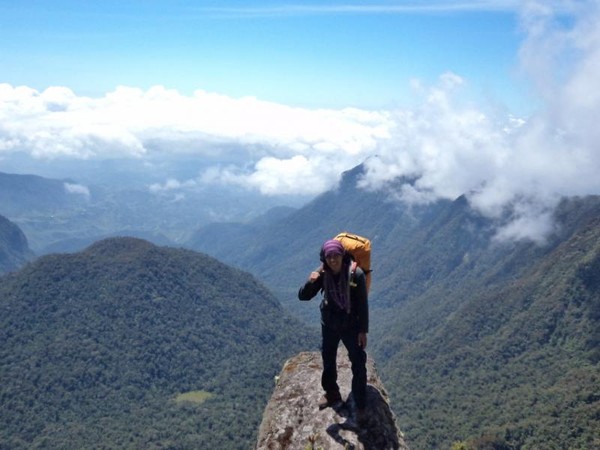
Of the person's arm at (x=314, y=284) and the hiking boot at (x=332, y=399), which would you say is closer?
the person's arm at (x=314, y=284)

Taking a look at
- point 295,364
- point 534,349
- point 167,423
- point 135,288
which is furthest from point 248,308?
point 295,364

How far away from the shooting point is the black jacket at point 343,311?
12734 mm

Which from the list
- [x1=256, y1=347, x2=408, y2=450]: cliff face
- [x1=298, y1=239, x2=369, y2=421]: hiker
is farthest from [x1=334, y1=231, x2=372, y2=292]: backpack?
[x1=256, y1=347, x2=408, y2=450]: cliff face

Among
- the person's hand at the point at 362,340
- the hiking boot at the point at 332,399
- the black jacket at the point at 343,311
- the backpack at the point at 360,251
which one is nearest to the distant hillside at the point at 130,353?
the hiking boot at the point at 332,399

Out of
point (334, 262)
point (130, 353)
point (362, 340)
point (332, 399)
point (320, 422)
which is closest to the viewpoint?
point (334, 262)

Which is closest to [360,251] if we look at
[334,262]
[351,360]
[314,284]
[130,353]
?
[334,262]

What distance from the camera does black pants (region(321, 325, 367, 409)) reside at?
43.7 ft

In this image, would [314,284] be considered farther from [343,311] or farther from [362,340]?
[362,340]

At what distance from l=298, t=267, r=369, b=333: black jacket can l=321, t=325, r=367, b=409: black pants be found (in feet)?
0.79

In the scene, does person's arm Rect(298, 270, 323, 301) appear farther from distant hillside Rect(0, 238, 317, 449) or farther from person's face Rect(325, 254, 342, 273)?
distant hillside Rect(0, 238, 317, 449)

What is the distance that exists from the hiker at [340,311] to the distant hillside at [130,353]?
3870 inches

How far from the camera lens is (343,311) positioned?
13102mm

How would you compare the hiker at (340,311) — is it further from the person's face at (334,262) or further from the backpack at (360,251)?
the backpack at (360,251)

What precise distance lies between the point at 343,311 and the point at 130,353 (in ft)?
494
